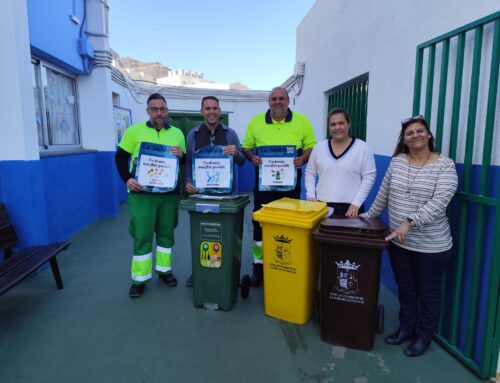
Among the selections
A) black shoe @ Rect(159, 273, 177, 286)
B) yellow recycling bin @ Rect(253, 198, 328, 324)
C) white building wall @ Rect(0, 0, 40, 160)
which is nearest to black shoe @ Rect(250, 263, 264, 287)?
yellow recycling bin @ Rect(253, 198, 328, 324)

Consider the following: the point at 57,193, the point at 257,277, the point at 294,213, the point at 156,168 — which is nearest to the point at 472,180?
the point at 294,213

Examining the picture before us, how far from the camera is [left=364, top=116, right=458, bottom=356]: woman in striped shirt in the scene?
2.15 m

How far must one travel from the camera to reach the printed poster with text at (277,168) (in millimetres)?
3170

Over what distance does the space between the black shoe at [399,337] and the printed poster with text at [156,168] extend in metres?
2.19

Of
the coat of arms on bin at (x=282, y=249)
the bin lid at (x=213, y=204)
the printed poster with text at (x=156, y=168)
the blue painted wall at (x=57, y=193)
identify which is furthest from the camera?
the blue painted wall at (x=57, y=193)

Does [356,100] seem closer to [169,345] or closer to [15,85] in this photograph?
[169,345]

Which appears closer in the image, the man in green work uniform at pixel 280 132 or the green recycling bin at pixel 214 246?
the green recycling bin at pixel 214 246

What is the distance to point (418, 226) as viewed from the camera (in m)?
2.16

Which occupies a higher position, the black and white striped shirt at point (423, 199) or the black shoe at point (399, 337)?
the black and white striped shirt at point (423, 199)

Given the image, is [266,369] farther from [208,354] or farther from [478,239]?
[478,239]

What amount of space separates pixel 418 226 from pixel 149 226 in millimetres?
2295

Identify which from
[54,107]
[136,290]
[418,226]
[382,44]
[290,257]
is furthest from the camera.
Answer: [54,107]

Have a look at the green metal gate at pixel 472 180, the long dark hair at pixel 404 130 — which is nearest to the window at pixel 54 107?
the long dark hair at pixel 404 130

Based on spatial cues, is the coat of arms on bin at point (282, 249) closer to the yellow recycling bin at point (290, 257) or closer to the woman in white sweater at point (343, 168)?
the yellow recycling bin at point (290, 257)
